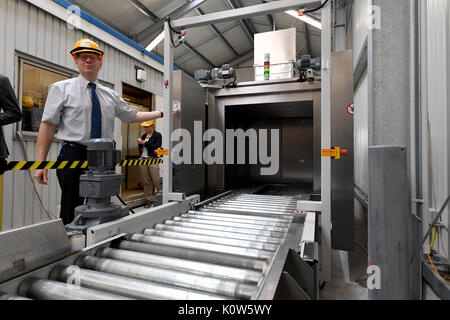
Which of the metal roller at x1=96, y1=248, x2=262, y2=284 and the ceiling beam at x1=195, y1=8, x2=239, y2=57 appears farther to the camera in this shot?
the ceiling beam at x1=195, y1=8, x2=239, y2=57

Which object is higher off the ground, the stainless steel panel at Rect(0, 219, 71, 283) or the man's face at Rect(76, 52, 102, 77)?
the man's face at Rect(76, 52, 102, 77)

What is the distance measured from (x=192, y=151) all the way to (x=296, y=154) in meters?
2.09

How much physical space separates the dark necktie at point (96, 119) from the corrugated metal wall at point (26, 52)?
1.83 m

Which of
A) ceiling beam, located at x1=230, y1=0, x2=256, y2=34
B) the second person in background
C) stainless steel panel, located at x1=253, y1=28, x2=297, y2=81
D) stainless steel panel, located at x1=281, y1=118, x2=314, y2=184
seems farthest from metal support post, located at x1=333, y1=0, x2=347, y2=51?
the second person in background

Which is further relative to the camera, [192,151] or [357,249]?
[357,249]

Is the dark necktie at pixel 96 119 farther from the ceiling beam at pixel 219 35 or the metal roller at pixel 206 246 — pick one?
the ceiling beam at pixel 219 35

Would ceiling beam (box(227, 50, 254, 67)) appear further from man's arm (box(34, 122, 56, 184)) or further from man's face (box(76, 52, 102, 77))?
man's arm (box(34, 122, 56, 184))

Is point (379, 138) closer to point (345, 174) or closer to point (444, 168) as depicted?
point (444, 168)

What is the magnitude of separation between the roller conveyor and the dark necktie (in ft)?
2.64

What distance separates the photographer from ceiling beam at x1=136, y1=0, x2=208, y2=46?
558 centimetres

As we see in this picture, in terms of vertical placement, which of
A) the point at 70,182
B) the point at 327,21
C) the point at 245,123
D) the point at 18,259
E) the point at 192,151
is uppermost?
the point at 327,21

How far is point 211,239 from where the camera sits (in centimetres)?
137
